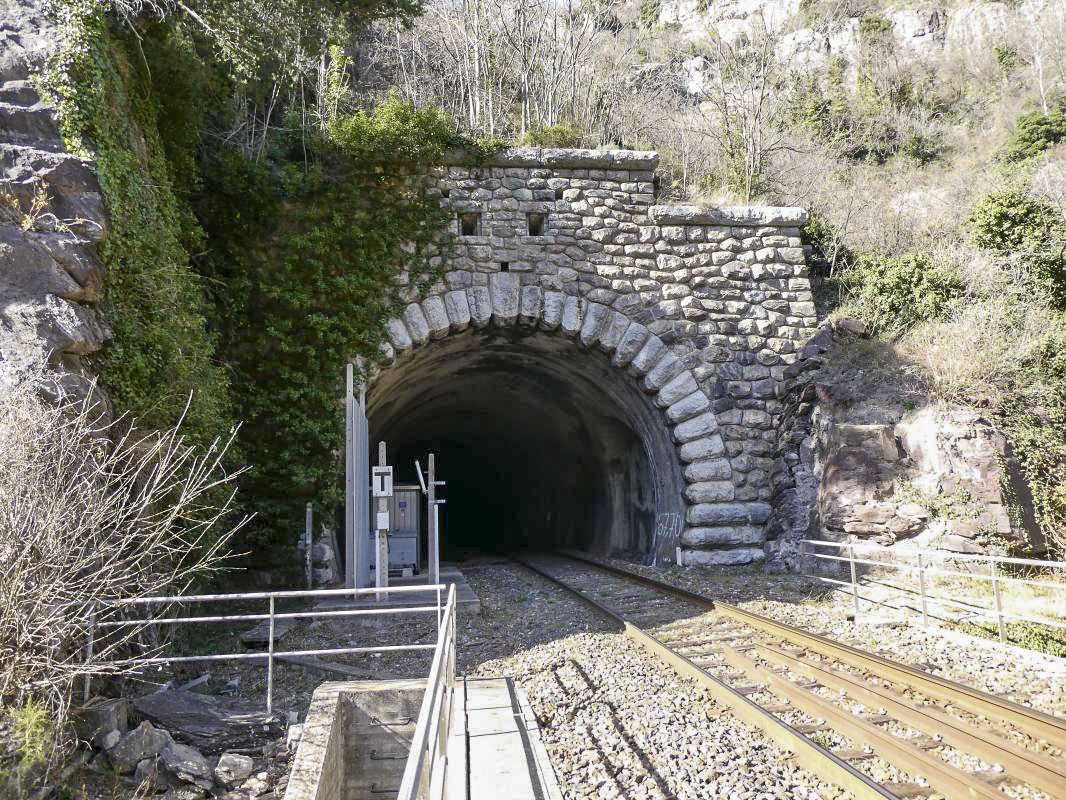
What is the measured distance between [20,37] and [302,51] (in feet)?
17.5

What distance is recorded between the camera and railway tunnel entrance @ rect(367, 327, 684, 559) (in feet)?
40.0

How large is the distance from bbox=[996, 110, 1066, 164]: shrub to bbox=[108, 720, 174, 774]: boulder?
28435 mm

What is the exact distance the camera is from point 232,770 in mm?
4676

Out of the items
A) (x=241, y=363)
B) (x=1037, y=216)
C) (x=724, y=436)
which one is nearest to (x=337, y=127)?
(x=241, y=363)

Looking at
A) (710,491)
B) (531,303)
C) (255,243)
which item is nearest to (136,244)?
(255,243)

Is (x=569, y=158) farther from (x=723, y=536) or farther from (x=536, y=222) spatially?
(x=723, y=536)

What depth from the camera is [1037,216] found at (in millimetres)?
12875

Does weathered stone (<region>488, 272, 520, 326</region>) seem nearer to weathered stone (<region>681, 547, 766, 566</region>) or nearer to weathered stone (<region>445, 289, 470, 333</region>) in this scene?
weathered stone (<region>445, 289, 470, 333</region>)

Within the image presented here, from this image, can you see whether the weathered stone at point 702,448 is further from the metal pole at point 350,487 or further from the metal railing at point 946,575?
the metal pole at point 350,487

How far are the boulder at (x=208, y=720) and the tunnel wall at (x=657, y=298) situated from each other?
5.88 m

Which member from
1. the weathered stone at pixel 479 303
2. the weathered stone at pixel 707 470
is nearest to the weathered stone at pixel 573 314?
the weathered stone at pixel 479 303

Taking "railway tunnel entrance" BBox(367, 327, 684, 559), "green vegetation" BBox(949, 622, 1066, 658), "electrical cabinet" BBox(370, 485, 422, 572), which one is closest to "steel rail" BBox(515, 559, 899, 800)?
"green vegetation" BBox(949, 622, 1066, 658)

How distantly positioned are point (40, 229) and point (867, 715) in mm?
7367

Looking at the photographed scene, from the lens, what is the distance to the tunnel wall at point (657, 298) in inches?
437
